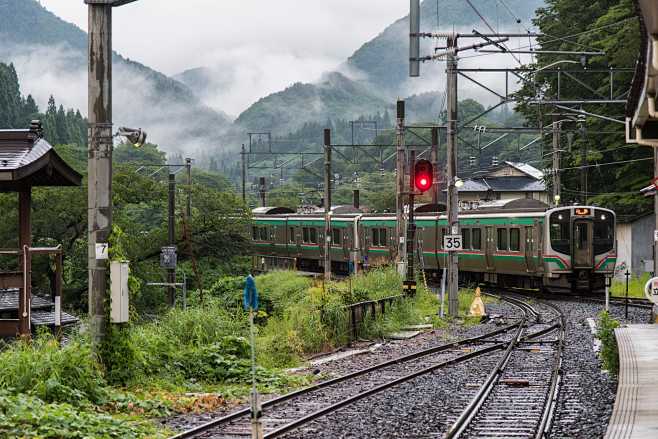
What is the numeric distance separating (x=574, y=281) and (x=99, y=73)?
2201cm

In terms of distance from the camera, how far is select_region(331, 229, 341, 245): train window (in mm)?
47259

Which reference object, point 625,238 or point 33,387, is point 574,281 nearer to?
point 625,238

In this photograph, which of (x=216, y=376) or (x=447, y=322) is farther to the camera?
(x=447, y=322)

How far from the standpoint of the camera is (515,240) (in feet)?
109

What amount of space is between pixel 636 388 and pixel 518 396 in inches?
73.4

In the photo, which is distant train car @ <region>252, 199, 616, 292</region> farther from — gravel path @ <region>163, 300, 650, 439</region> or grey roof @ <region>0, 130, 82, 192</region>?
grey roof @ <region>0, 130, 82, 192</region>

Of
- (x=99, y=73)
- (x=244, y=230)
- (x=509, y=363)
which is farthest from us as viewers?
(x=244, y=230)

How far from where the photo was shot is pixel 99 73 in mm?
13266

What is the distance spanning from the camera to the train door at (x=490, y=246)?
3453 cm

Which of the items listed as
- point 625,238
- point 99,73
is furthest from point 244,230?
point 99,73

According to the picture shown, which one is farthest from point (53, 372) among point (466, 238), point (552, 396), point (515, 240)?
point (466, 238)

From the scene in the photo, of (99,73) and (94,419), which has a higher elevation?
(99,73)

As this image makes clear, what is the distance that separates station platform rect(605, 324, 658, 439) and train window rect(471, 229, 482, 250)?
683 inches

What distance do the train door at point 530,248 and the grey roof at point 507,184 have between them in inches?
1972
